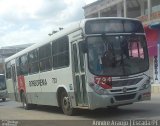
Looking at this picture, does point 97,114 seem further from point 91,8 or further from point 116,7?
point 91,8

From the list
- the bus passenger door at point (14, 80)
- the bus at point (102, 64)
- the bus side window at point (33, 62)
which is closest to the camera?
the bus at point (102, 64)

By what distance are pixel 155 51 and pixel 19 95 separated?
1353 centimetres

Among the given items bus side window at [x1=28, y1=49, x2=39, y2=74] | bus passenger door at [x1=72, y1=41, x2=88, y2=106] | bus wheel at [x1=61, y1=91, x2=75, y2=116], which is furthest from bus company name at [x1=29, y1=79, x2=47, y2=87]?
bus passenger door at [x1=72, y1=41, x2=88, y2=106]

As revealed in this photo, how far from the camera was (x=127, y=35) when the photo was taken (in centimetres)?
1478

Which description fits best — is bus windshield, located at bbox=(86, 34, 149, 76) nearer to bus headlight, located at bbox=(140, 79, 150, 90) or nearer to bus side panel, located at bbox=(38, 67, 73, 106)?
bus headlight, located at bbox=(140, 79, 150, 90)

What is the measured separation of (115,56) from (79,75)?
1395mm

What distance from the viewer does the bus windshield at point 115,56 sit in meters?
14.1

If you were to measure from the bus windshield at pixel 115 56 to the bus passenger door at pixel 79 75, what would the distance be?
0.46 meters

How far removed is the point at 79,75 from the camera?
583 inches

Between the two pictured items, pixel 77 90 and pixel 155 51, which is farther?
pixel 155 51

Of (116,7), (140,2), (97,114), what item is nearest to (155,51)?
(140,2)

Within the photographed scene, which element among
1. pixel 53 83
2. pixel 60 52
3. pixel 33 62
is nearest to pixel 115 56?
pixel 60 52

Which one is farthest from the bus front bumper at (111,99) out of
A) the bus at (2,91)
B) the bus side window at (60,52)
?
the bus at (2,91)

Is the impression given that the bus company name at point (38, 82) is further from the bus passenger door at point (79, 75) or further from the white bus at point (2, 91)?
the white bus at point (2, 91)
